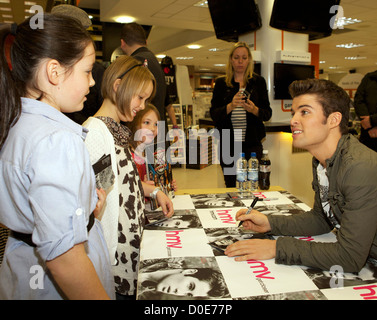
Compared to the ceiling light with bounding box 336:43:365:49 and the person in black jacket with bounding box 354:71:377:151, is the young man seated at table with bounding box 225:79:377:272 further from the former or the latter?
the ceiling light with bounding box 336:43:365:49

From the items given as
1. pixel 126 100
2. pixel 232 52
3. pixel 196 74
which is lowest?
pixel 126 100

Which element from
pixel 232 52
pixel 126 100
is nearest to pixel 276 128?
pixel 232 52

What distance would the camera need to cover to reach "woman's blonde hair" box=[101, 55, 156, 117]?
151 centimetres

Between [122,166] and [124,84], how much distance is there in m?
0.39

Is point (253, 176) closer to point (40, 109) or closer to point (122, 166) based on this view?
point (122, 166)

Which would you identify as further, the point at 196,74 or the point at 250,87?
the point at 196,74

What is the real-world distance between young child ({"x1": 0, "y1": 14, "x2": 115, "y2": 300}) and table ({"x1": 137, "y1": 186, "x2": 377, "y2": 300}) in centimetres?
26

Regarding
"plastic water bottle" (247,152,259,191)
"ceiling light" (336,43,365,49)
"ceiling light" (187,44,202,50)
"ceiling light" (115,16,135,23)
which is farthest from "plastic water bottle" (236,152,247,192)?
"ceiling light" (336,43,365,49)

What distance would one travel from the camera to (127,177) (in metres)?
1.44

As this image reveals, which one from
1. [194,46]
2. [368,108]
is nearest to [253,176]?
[368,108]

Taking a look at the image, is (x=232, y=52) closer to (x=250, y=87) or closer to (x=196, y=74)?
(x=250, y=87)

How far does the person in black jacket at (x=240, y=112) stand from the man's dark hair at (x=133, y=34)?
87cm

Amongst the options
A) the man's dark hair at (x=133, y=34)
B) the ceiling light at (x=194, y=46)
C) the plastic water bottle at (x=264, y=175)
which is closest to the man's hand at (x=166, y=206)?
the plastic water bottle at (x=264, y=175)
